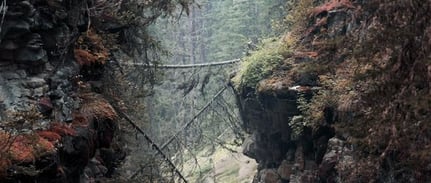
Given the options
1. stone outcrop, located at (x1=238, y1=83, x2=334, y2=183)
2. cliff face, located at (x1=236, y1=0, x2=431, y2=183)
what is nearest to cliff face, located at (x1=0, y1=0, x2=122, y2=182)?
cliff face, located at (x1=236, y1=0, x2=431, y2=183)

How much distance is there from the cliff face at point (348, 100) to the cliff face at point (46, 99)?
4124 mm

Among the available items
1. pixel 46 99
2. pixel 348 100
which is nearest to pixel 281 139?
pixel 348 100

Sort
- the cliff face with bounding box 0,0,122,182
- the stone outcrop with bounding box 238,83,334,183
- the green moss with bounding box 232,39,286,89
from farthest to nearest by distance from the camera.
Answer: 1. the green moss with bounding box 232,39,286,89
2. the stone outcrop with bounding box 238,83,334,183
3. the cliff face with bounding box 0,0,122,182

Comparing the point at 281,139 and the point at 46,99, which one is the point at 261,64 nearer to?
the point at 281,139

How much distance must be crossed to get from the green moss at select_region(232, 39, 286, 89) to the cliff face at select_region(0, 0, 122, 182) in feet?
27.4

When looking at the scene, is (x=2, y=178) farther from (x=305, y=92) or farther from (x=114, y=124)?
(x=305, y=92)

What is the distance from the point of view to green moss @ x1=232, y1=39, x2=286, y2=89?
1702 centimetres

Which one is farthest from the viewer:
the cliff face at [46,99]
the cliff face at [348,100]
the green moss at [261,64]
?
the green moss at [261,64]

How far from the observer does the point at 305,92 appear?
15.1 metres

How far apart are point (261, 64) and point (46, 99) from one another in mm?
10366

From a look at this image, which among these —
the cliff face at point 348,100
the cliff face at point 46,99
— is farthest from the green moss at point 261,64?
the cliff face at point 46,99

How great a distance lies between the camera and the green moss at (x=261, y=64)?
1702cm

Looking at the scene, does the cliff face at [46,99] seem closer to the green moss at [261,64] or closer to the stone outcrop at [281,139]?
the stone outcrop at [281,139]

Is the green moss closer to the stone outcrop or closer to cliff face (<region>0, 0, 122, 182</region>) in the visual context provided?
the stone outcrop
